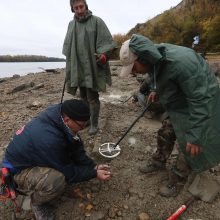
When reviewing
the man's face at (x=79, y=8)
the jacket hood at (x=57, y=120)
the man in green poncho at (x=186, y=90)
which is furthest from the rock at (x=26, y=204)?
the man's face at (x=79, y=8)

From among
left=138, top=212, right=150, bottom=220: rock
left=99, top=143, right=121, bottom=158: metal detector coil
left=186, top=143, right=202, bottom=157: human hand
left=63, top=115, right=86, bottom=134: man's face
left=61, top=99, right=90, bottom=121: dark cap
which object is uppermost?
left=61, top=99, right=90, bottom=121: dark cap

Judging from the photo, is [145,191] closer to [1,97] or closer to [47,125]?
[47,125]

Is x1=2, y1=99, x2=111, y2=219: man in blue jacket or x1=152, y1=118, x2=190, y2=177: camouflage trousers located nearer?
x1=2, y1=99, x2=111, y2=219: man in blue jacket

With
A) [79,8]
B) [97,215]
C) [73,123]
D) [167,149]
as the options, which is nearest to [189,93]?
[167,149]

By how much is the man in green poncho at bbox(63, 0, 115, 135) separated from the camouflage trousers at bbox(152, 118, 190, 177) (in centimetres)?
147

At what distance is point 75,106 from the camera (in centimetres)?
287

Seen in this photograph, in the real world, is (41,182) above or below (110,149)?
above

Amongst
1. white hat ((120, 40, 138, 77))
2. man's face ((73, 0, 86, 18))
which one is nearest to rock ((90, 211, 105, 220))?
white hat ((120, 40, 138, 77))

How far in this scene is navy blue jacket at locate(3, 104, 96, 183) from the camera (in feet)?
9.45

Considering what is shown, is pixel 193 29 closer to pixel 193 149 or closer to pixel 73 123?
pixel 193 149

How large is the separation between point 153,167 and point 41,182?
60.8 inches

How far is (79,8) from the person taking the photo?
14.8 feet

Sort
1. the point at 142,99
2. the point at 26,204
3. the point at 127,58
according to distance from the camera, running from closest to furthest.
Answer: the point at 127,58, the point at 26,204, the point at 142,99

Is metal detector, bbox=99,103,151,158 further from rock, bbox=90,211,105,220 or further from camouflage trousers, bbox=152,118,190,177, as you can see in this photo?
rock, bbox=90,211,105,220
